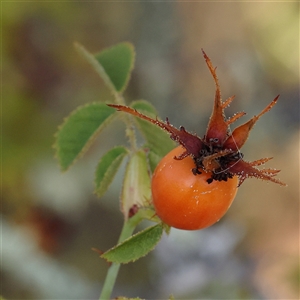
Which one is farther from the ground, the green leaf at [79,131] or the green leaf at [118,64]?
the green leaf at [118,64]

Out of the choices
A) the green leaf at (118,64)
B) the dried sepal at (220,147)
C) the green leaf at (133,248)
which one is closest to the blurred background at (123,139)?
the green leaf at (118,64)

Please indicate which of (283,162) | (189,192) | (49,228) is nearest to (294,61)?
(283,162)

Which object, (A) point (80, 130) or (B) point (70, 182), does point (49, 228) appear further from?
(A) point (80, 130)

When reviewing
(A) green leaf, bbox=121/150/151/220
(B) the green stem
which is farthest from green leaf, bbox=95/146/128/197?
(B) the green stem

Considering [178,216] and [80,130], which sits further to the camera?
[80,130]

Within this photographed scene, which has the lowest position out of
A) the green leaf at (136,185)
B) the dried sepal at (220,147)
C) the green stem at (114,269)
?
the green stem at (114,269)

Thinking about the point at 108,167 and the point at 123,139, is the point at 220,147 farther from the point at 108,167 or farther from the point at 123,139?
the point at 123,139

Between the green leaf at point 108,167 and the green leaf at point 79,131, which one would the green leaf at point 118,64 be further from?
the green leaf at point 108,167
